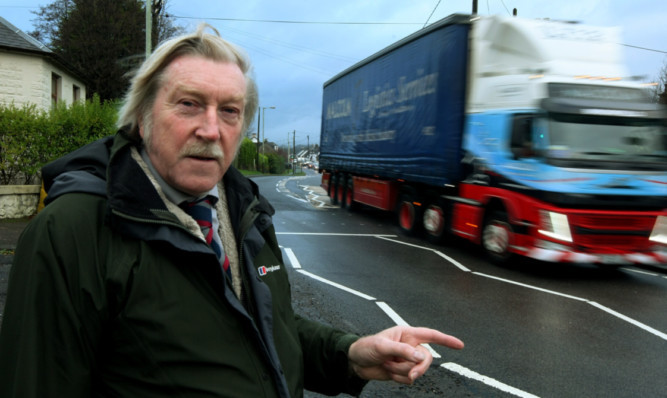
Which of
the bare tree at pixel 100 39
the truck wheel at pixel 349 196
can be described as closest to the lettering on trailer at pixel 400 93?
the truck wheel at pixel 349 196

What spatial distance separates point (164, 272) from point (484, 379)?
11.4ft

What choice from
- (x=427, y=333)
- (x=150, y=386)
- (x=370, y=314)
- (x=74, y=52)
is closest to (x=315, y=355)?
(x=427, y=333)

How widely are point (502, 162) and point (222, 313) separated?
812 centimetres

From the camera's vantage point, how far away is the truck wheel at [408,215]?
12.3 meters

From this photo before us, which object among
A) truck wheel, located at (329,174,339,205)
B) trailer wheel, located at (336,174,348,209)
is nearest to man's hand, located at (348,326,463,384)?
trailer wheel, located at (336,174,348,209)

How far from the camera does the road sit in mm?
4242

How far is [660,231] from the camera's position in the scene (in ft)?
26.9

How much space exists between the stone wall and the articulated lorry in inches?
316

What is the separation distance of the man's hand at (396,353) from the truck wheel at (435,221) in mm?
9424

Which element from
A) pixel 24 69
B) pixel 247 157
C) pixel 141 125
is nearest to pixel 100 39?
pixel 24 69

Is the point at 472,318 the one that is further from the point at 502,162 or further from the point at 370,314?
the point at 502,162

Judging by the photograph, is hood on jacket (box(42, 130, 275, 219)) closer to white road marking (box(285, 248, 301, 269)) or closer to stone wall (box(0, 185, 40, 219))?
white road marking (box(285, 248, 301, 269))

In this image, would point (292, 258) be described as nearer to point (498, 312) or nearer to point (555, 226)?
point (498, 312)

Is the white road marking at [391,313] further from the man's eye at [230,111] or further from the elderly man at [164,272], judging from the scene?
the man's eye at [230,111]
